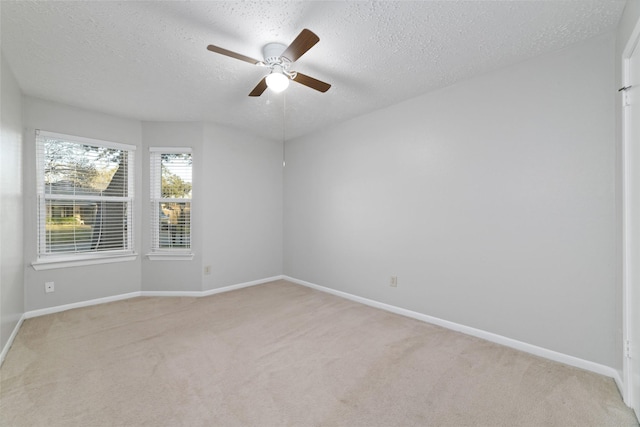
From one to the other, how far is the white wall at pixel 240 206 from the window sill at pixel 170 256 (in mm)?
228

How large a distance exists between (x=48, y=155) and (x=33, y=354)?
Answer: 7.31ft

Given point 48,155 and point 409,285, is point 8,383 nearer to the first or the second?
point 48,155

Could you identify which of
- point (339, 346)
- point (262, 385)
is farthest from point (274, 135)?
point (262, 385)

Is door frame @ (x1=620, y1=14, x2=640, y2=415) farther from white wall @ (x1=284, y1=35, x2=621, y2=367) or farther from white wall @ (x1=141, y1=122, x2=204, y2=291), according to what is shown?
white wall @ (x1=141, y1=122, x2=204, y2=291)

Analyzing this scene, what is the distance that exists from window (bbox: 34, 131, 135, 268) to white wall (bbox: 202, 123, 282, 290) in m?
1.05

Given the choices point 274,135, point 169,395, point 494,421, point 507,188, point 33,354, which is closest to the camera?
point 494,421

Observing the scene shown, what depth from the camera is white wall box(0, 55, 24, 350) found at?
2285 mm

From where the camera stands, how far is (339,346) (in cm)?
254

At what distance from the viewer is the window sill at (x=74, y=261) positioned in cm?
321

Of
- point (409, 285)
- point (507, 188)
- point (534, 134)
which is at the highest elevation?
point (534, 134)

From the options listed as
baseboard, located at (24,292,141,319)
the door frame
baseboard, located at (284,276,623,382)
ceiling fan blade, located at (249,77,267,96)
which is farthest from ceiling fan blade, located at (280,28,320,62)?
baseboard, located at (24,292,141,319)

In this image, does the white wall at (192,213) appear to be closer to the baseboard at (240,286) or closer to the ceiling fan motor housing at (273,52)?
the baseboard at (240,286)

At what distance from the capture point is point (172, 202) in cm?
407

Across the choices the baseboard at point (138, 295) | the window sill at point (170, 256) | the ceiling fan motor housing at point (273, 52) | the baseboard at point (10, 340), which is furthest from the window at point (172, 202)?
the ceiling fan motor housing at point (273, 52)
